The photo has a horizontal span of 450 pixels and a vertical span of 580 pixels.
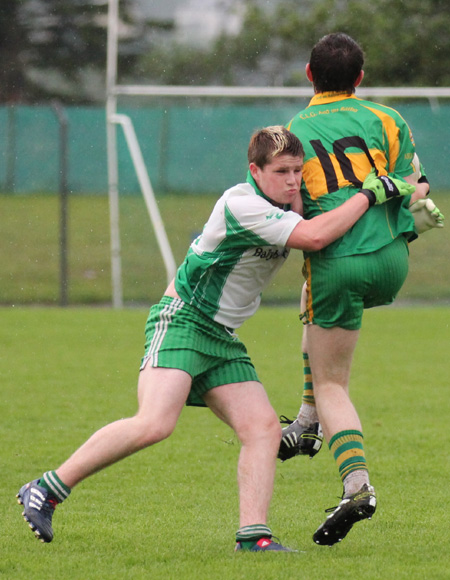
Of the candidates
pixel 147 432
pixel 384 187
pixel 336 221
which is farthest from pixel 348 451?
pixel 384 187

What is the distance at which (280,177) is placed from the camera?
4.19 meters

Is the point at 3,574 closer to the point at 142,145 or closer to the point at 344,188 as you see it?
the point at 344,188

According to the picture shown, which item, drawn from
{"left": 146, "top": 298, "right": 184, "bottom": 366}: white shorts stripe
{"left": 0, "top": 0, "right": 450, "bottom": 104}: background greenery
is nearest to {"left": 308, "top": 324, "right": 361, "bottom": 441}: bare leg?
{"left": 146, "top": 298, "right": 184, "bottom": 366}: white shorts stripe

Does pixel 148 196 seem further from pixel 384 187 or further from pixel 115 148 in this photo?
pixel 384 187

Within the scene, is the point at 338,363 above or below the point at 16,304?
above

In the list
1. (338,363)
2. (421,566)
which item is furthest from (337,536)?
Answer: (338,363)

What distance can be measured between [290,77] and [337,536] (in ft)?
42.7

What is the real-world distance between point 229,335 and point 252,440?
1.48 feet

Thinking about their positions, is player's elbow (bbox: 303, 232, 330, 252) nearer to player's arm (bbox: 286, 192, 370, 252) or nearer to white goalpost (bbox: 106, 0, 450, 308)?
player's arm (bbox: 286, 192, 370, 252)

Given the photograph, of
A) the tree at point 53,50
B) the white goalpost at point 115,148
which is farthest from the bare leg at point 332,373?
the tree at point 53,50

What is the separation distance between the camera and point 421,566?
4.02 m

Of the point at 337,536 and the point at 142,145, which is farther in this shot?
the point at 142,145

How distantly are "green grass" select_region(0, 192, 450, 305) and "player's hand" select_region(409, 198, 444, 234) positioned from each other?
10.5m

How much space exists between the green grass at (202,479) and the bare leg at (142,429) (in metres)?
0.39
